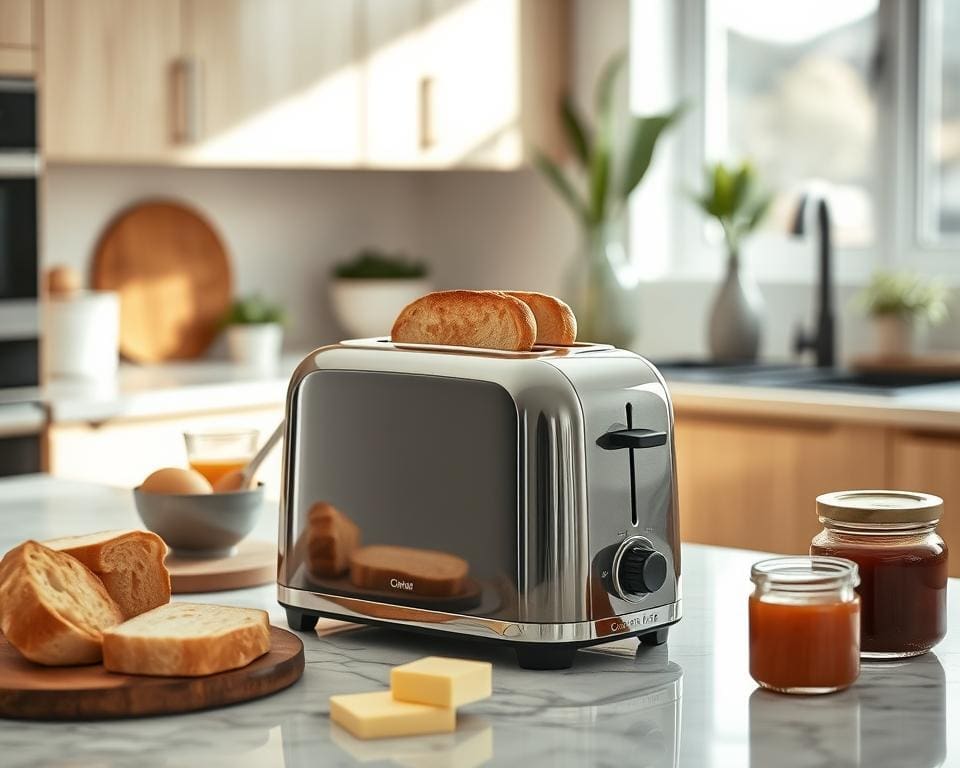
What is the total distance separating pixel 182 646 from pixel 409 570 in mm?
222

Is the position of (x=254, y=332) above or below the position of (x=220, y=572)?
above

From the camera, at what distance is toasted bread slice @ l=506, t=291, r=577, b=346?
4.40 ft

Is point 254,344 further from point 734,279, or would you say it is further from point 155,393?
point 734,279

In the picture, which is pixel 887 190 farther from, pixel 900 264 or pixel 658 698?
pixel 658 698

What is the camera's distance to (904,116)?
11.9ft

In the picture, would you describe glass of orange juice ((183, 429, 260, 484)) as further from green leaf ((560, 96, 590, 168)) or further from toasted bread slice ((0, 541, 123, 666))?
green leaf ((560, 96, 590, 168))

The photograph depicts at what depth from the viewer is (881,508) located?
1.19m

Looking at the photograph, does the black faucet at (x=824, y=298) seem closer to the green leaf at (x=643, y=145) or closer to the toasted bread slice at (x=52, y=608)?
the green leaf at (x=643, y=145)

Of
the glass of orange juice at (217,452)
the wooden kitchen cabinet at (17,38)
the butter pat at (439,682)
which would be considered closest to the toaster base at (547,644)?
the butter pat at (439,682)

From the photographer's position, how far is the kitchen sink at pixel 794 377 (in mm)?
3295

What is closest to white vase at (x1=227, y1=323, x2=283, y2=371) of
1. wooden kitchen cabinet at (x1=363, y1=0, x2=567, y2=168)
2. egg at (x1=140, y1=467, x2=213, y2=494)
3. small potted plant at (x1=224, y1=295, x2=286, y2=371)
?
small potted plant at (x1=224, y1=295, x2=286, y2=371)

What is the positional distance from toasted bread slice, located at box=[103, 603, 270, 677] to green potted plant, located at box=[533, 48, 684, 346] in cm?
262

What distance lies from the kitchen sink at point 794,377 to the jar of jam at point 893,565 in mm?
1963

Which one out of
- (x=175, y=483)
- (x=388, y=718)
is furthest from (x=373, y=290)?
(x=388, y=718)
